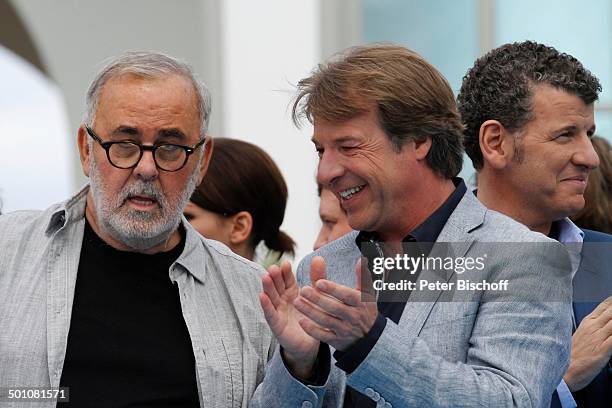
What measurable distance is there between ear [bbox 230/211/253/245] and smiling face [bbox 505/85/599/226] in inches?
45.2

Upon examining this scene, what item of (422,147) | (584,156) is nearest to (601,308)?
(584,156)

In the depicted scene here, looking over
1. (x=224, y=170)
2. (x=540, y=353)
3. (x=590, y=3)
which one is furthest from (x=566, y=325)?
(x=590, y=3)

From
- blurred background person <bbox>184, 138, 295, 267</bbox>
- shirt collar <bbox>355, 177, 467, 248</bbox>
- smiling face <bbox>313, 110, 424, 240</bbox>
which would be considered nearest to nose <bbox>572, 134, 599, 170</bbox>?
shirt collar <bbox>355, 177, 467, 248</bbox>

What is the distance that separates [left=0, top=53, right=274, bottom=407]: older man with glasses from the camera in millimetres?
2947

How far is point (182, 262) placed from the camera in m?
3.17

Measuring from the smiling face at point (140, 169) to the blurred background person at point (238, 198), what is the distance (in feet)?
3.40

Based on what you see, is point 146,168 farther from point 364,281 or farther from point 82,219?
point 364,281

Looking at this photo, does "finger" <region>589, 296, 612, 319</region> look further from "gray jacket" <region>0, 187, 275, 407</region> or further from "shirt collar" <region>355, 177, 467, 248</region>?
"gray jacket" <region>0, 187, 275, 407</region>

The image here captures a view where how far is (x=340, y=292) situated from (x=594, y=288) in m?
1.14

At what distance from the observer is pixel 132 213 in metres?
3.09

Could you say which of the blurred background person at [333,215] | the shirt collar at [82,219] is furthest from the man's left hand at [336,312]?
the blurred background person at [333,215]

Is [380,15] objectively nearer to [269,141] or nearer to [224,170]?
[269,141]

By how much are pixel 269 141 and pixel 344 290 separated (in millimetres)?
4653

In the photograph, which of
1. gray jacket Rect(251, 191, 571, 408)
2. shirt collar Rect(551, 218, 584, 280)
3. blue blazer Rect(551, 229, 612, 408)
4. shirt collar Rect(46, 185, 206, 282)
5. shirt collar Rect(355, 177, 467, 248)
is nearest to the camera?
gray jacket Rect(251, 191, 571, 408)
